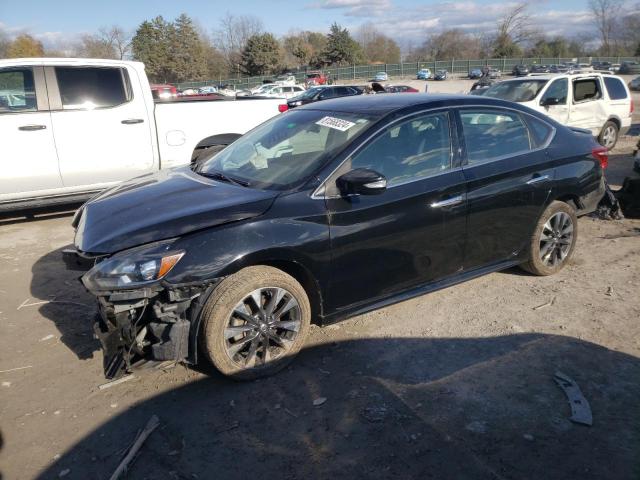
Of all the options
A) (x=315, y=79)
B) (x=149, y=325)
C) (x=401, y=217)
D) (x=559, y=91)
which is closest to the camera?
(x=149, y=325)

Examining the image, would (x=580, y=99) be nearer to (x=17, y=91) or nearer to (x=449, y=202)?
(x=449, y=202)

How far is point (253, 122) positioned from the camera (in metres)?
7.40

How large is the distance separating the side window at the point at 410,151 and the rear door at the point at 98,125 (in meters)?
4.28

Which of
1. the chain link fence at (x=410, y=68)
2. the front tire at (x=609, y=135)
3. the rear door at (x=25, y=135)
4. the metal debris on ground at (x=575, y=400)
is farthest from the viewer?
the chain link fence at (x=410, y=68)

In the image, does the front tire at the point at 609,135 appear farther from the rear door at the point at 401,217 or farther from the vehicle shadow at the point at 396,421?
the vehicle shadow at the point at 396,421

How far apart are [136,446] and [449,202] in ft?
8.79

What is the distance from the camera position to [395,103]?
3.98 m

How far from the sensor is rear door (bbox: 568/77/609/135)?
11.4m

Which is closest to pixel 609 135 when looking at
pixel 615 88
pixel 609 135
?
pixel 609 135

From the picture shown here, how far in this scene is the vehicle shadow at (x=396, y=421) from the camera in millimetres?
2600

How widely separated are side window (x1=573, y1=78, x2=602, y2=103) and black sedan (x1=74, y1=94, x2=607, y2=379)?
25.8 feet

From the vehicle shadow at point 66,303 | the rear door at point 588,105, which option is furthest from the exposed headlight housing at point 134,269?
the rear door at point 588,105

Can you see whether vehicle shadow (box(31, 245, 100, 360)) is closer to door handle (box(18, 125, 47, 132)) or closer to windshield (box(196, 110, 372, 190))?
windshield (box(196, 110, 372, 190))

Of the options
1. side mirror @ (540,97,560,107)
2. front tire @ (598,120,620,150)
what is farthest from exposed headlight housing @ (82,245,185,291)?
front tire @ (598,120,620,150)
